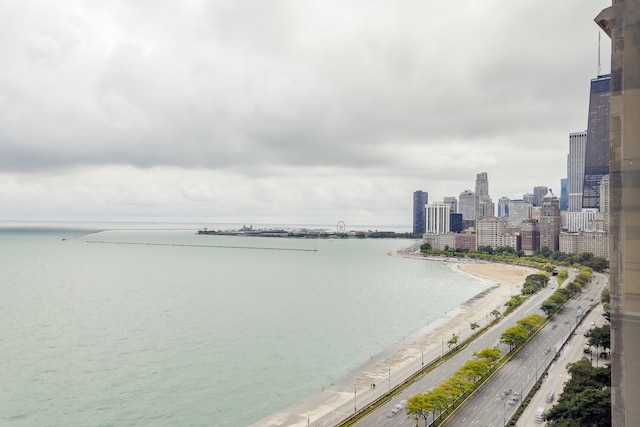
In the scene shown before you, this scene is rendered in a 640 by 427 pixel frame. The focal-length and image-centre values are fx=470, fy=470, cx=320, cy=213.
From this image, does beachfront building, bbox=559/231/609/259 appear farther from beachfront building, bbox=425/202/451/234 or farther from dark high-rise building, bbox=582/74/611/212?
beachfront building, bbox=425/202/451/234

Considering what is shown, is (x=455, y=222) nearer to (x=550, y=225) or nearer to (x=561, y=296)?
(x=550, y=225)

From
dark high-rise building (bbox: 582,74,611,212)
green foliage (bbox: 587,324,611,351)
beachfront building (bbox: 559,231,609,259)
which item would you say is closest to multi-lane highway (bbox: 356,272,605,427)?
green foliage (bbox: 587,324,611,351)

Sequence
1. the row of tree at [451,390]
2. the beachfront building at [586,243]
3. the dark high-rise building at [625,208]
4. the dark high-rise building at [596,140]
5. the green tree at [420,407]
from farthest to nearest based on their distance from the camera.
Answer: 1. the dark high-rise building at [596,140]
2. the beachfront building at [586,243]
3. the row of tree at [451,390]
4. the green tree at [420,407]
5. the dark high-rise building at [625,208]

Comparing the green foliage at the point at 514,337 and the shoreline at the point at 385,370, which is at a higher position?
the green foliage at the point at 514,337

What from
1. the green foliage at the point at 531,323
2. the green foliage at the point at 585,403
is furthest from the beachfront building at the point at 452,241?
the green foliage at the point at 585,403

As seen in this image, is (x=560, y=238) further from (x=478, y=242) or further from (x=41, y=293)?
(x=41, y=293)

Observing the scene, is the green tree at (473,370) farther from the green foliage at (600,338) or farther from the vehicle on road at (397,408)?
the green foliage at (600,338)
